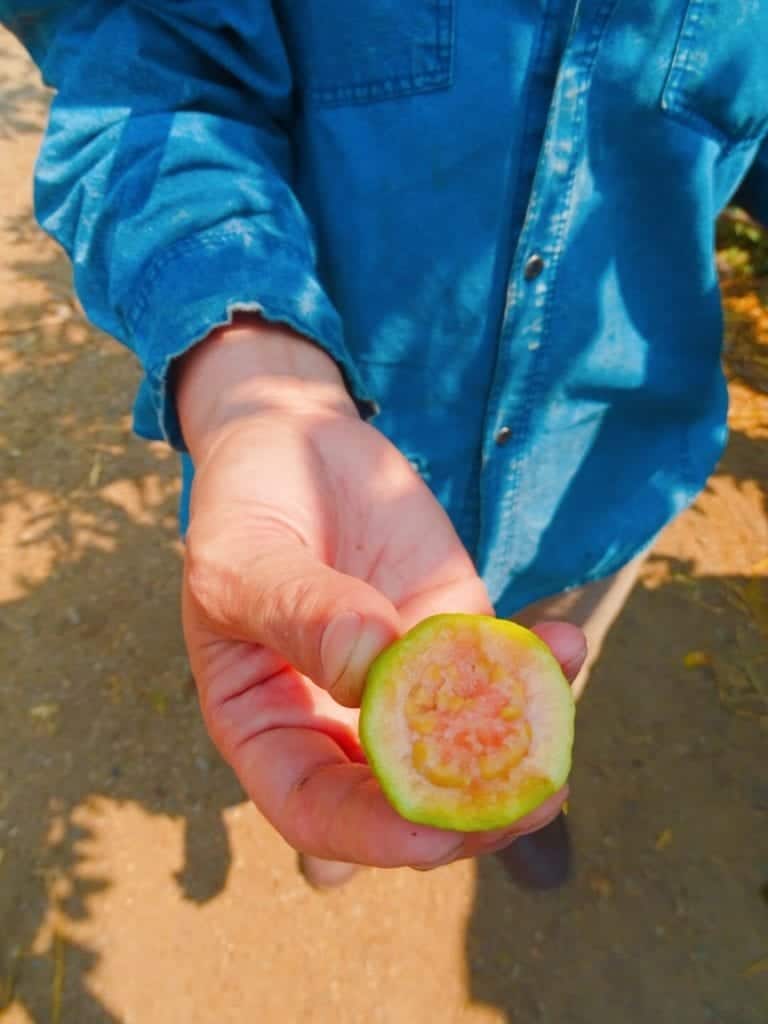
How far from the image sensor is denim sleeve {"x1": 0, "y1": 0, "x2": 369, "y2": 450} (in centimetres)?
→ 158

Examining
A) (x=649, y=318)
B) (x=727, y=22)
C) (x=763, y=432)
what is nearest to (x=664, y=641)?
(x=763, y=432)

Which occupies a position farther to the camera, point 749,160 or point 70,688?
point 70,688

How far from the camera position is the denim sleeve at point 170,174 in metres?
1.58

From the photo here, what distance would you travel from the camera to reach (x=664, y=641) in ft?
13.3

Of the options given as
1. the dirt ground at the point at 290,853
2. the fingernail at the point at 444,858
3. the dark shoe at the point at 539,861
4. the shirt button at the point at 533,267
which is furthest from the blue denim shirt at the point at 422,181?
the dirt ground at the point at 290,853

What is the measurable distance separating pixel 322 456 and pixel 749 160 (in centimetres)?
119

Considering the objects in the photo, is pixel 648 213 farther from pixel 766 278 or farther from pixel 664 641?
pixel 766 278

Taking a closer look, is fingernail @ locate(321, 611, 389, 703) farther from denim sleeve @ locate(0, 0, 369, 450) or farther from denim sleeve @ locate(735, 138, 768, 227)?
denim sleeve @ locate(735, 138, 768, 227)

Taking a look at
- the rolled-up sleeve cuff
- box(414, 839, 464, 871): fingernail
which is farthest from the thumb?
the rolled-up sleeve cuff

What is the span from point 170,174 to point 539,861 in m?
2.75

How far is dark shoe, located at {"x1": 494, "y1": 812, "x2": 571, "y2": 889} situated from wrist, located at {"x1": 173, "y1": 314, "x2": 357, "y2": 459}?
7.38ft

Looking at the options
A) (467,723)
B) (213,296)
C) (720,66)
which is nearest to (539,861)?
(467,723)

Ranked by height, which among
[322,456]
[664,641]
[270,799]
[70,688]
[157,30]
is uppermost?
[157,30]

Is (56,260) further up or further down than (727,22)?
further down
